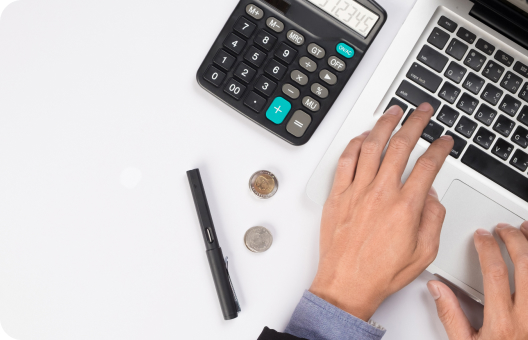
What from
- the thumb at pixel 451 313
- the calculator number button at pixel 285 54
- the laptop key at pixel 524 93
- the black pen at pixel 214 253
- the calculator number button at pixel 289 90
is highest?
the laptop key at pixel 524 93

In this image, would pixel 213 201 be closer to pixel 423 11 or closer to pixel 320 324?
pixel 320 324

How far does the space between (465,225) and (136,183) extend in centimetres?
48

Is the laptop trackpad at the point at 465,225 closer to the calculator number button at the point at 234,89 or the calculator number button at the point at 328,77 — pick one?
the calculator number button at the point at 328,77

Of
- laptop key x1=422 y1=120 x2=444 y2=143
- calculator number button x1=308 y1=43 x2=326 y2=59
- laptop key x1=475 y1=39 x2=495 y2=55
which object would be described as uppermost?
laptop key x1=475 y1=39 x2=495 y2=55

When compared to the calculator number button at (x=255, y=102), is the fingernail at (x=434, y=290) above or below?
below

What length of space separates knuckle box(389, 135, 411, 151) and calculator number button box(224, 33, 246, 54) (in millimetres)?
243

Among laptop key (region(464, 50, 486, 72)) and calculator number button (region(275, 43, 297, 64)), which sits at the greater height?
laptop key (region(464, 50, 486, 72))

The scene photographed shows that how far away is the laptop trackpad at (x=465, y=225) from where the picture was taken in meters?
0.56

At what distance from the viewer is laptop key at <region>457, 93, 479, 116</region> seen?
544 millimetres

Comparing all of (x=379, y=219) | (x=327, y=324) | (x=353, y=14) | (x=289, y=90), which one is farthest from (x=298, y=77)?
(x=327, y=324)

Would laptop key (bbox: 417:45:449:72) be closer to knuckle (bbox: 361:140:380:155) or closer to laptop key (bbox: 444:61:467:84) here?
laptop key (bbox: 444:61:467:84)

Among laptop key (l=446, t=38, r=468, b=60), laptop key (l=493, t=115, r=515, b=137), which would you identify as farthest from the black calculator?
laptop key (l=493, t=115, r=515, b=137)

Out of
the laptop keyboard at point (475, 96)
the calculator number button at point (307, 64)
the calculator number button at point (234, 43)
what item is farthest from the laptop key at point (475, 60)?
the calculator number button at point (234, 43)

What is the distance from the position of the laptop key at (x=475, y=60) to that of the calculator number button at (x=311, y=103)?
210 mm
